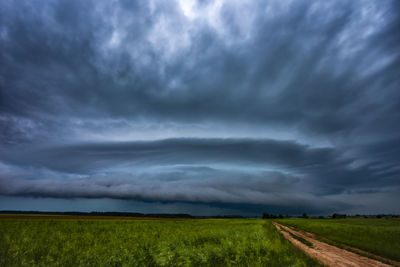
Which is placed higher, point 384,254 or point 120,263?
point 120,263

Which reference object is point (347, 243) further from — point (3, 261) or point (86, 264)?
point (3, 261)

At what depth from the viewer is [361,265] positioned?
14.3 m

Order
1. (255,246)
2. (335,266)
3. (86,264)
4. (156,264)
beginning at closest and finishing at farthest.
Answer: (86,264), (156,264), (335,266), (255,246)

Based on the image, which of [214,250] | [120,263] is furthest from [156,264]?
[214,250]

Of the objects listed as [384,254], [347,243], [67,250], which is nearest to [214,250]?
[67,250]

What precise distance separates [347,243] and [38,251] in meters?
33.1

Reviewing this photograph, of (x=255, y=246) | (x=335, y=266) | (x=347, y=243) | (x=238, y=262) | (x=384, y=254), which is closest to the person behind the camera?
(x=238, y=262)

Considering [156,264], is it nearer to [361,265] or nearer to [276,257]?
[276,257]

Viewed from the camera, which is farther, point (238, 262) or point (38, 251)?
point (38, 251)

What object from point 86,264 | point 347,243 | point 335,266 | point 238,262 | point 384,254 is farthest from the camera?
point 347,243

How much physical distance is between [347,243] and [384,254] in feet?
26.0

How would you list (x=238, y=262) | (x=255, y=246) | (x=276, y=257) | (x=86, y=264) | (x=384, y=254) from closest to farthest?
(x=86, y=264), (x=238, y=262), (x=276, y=257), (x=255, y=246), (x=384, y=254)

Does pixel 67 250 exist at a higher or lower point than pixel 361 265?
higher

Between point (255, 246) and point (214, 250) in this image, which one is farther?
point (255, 246)
